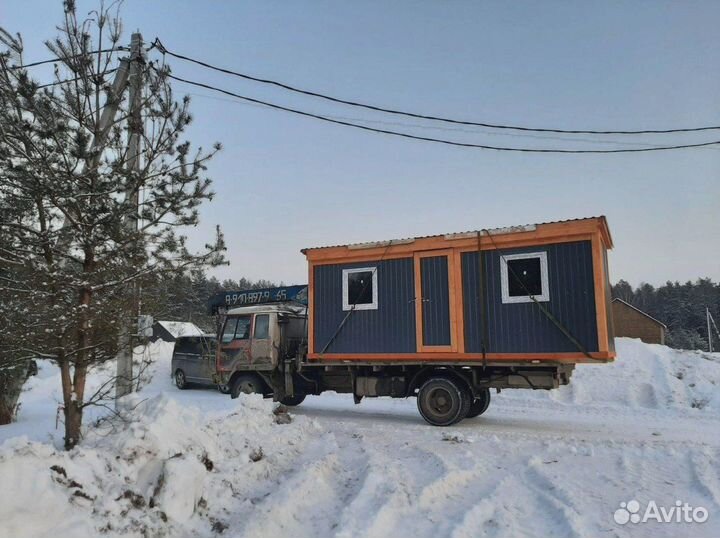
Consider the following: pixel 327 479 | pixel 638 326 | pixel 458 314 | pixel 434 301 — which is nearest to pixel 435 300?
pixel 434 301

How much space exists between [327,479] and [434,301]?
15.6ft

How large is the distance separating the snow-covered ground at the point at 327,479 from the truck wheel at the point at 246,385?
3.48 meters

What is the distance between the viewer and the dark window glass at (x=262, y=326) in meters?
11.4

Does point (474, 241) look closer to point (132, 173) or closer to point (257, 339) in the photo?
point (257, 339)

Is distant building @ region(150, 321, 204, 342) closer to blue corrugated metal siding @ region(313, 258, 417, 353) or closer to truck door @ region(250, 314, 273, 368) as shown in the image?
truck door @ region(250, 314, 273, 368)

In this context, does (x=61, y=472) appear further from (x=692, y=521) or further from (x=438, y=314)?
(x=438, y=314)

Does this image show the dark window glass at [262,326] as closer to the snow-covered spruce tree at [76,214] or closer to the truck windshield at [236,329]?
the truck windshield at [236,329]

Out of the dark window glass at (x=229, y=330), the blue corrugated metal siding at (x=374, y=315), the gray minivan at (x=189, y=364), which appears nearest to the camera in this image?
the blue corrugated metal siding at (x=374, y=315)

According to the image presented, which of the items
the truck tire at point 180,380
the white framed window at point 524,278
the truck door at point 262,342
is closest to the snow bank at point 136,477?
the white framed window at point 524,278

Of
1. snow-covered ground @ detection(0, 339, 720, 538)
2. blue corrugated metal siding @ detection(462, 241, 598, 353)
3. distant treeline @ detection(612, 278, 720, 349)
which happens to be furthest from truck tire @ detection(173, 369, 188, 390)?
distant treeline @ detection(612, 278, 720, 349)

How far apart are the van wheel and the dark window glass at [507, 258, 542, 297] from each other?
12.4m

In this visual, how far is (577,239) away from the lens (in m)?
8.58

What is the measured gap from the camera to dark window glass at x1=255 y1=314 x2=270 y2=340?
11355 millimetres

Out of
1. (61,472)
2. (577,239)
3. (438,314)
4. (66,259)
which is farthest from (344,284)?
(61,472)
